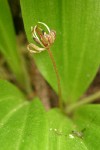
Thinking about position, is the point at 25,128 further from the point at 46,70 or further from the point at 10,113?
the point at 46,70

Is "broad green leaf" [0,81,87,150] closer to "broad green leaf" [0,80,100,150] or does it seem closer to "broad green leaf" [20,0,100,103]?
"broad green leaf" [0,80,100,150]

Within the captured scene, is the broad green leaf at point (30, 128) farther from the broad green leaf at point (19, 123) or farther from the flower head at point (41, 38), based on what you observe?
the flower head at point (41, 38)

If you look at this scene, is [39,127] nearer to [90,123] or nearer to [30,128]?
[30,128]

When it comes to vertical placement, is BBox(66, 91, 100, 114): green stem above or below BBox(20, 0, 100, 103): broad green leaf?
below

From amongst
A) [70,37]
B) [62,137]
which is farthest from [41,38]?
[62,137]

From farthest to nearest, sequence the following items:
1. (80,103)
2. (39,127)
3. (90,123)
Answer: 1. (80,103)
2. (90,123)
3. (39,127)

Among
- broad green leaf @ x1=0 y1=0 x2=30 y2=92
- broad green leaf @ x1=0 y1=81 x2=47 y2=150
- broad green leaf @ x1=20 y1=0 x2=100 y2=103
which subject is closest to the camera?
broad green leaf @ x1=0 y1=81 x2=47 y2=150

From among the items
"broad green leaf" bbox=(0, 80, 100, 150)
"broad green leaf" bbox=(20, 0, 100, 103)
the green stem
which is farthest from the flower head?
the green stem
